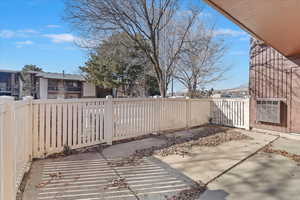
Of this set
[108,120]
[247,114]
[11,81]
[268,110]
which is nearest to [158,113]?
[108,120]

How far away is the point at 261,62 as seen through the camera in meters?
6.94

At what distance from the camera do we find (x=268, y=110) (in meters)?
6.68

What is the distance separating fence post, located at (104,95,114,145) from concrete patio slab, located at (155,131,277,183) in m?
1.61

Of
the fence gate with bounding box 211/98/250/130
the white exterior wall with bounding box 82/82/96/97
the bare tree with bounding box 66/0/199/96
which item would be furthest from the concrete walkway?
the white exterior wall with bounding box 82/82/96/97

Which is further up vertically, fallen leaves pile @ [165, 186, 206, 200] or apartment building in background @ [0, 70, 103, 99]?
apartment building in background @ [0, 70, 103, 99]

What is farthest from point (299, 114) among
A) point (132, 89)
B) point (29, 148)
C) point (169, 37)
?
point (132, 89)

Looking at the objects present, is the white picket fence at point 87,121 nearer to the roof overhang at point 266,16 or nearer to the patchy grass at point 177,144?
the patchy grass at point 177,144

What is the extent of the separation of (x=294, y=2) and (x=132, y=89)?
1558cm

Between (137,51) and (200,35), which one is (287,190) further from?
(200,35)

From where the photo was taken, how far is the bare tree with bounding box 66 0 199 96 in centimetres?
643

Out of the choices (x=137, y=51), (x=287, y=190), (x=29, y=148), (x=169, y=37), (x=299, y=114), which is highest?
(x=169, y=37)

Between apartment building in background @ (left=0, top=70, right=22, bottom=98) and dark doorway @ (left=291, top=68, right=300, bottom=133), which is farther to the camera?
apartment building in background @ (left=0, top=70, right=22, bottom=98)

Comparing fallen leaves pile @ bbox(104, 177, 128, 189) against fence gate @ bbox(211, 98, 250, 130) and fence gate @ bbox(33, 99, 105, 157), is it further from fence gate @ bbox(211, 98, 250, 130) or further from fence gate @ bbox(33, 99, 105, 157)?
fence gate @ bbox(211, 98, 250, 130)

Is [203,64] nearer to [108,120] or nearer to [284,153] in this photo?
[284,153]
